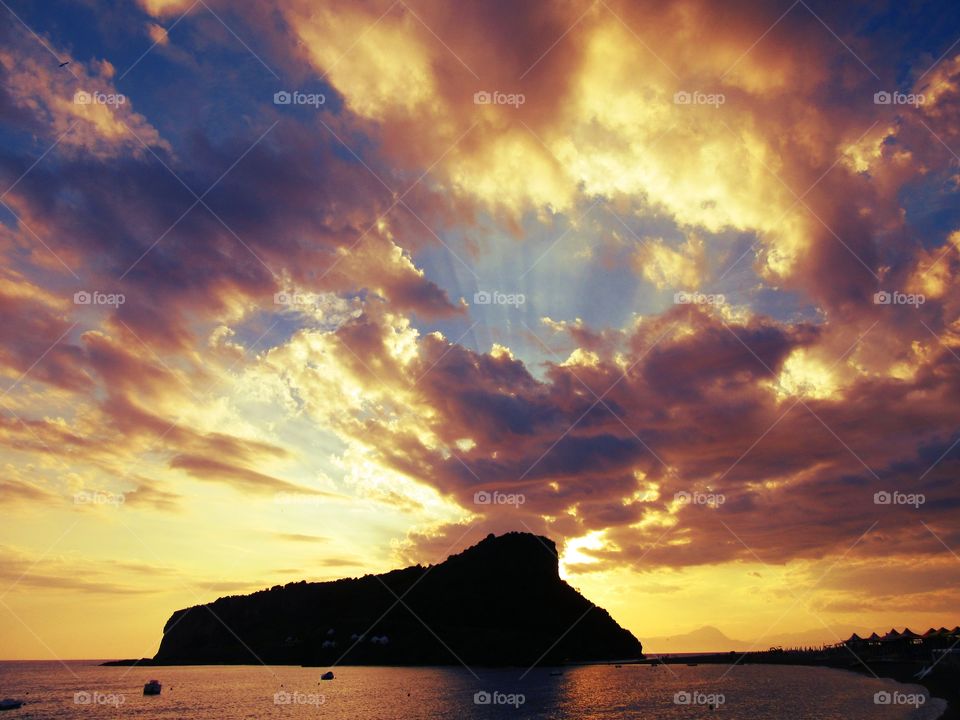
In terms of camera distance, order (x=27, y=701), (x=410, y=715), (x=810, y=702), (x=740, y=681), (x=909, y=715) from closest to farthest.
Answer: (x=909, y=715) < (x=410, y=715) < (x=810, y=702) < (x=27, y=701) < (x=740, y=681)

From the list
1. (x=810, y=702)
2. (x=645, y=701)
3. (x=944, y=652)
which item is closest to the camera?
(x=810, y=702)

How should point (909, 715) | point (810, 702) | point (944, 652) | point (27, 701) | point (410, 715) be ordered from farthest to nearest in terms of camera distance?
point (944, 652) < point (27, 701) < point (810, 702) < point (410, 715) < point (909, 715)

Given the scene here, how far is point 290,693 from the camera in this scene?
14800cm

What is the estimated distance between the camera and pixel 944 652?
15538 centimetres

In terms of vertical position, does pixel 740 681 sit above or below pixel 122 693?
below

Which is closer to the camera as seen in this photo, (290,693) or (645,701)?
(645,701)

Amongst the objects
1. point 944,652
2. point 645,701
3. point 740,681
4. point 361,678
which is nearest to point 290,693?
point 361,678

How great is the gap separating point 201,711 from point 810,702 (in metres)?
108

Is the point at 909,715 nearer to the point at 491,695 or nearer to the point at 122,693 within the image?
the point at 491,695

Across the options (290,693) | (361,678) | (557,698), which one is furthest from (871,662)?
(290,693)

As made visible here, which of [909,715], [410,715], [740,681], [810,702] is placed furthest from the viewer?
[740,681]

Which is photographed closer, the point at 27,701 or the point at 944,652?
the point at 27,701

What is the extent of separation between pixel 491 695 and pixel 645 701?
30.0 meters

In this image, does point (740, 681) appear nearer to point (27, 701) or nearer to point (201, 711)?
point (201, 711)
